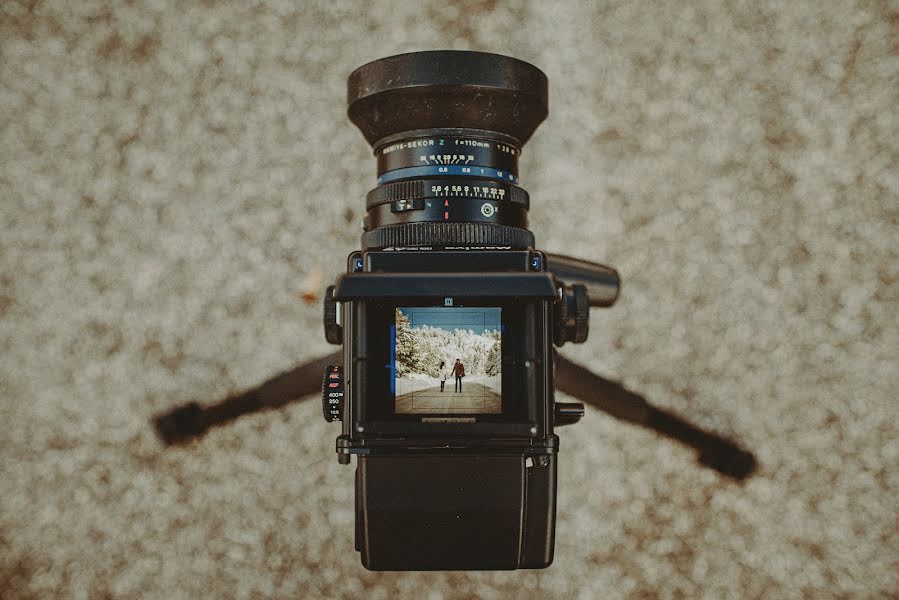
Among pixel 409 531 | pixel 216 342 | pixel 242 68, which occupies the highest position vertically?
pixel 242 68

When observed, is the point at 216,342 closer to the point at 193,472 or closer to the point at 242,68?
the point at 193,472

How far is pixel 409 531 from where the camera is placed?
15.6 inches

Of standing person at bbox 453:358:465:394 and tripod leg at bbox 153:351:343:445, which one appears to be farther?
tripod leg at bbox 153:351:343:445

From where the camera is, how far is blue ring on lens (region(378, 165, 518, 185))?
0.42 metres

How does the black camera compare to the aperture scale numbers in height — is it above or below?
below

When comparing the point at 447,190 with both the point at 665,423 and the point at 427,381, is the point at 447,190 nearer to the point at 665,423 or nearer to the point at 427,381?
the point at 427,381

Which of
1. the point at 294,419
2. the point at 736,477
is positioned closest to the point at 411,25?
the point at 294,419

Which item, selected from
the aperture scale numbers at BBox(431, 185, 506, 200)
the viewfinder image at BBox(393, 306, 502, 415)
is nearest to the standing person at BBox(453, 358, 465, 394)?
the viewfinder image at BBox(393, 306, 502, 415)

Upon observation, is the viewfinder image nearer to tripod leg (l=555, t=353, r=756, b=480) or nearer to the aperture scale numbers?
the aperture scale numbers

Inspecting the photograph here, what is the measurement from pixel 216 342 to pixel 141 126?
22 centimetres

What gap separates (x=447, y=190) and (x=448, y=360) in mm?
115

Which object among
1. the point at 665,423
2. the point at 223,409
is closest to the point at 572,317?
the point at 665,423

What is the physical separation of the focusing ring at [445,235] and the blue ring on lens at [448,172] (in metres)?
0.04

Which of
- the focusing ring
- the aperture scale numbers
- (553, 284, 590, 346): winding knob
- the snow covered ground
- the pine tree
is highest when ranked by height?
the aperture scale numbers
